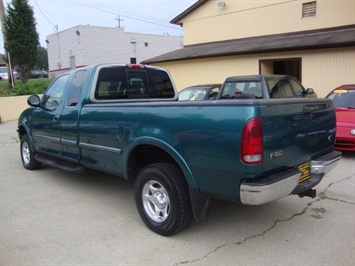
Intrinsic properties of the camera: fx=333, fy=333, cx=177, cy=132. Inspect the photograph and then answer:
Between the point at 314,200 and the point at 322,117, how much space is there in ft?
5.26

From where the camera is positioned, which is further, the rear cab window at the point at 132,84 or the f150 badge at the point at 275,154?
the rear cab window at the point at 132,84

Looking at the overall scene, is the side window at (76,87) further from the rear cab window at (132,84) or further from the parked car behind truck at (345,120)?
the parked car behind truck at (345,120)

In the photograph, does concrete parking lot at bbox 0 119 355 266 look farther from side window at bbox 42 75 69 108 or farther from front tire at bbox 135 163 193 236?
side window at bbox 42 75 69 108

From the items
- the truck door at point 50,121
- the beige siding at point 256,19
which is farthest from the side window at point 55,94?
the beige siding at point 256,19

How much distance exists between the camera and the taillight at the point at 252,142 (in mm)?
2869

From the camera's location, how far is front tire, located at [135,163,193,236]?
3.54 metres

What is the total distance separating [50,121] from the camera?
18.0 feet

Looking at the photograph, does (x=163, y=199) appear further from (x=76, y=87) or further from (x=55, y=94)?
(x=55, y=94)

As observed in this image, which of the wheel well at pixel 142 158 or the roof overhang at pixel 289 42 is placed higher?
the roof overhang at pixel 289 42

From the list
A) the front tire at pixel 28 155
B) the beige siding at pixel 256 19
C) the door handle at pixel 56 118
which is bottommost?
the front tire at pixel 28 155

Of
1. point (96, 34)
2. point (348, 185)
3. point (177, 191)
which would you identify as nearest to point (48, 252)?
point (177, 191)

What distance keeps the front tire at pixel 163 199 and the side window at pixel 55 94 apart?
2.40m

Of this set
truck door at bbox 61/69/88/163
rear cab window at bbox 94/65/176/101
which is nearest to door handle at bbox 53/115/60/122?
truck door at bbox 61/69/88/163

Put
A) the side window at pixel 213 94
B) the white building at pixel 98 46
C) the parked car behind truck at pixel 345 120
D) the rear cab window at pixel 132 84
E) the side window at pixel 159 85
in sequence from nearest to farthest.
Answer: the rear cab window at pixel 132 84, the side window at pixel 159 85, the parked car behind truck at pixel 345 120, the side window at pixel 213 94, the white building at pixel 98 46
